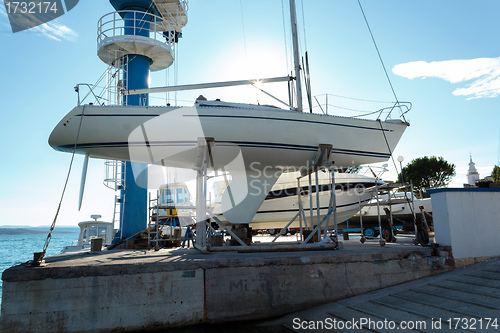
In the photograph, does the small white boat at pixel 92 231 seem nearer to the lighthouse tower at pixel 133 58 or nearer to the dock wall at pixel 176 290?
the lighthouse tower at pixel 133 58

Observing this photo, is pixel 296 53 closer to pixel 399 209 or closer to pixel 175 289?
pixel 175 289

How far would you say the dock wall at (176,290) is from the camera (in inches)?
164

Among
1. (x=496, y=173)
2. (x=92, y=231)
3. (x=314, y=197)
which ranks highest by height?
(x=496, y=173)

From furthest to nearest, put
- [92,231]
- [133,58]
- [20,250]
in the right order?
1. [20,250]
2. [92,231]
3. [133,58]

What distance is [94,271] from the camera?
14.2ft

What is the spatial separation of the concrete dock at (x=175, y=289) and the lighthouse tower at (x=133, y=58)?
22.2 feet

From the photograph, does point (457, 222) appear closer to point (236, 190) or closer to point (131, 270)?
point (236, 190)

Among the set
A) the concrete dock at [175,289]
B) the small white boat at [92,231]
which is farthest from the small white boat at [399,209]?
the small white boat at [92,231]

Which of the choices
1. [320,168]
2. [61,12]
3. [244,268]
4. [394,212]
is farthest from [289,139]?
[394,212]

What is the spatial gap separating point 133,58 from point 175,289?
9876 millimetres

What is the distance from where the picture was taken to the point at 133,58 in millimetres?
11805

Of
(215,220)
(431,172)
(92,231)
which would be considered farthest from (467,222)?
(431,172)

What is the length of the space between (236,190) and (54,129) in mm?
4199

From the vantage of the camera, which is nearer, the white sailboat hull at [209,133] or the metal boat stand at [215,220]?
the metal boat stand at [215,220]
